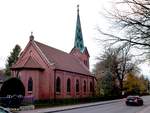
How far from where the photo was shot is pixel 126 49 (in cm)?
1927

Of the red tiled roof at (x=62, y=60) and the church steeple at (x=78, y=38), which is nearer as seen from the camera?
the red tiled roof at (x=62, y=60)

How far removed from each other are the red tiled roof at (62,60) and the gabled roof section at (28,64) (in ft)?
7.61

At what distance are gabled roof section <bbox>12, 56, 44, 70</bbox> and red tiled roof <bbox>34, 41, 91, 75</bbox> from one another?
2.32 meters

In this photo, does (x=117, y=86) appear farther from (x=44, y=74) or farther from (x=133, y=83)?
(x=44, y=74)

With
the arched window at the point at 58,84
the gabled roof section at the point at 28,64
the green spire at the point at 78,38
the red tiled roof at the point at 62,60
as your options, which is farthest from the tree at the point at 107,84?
the gabled roof section at the point at 28,64

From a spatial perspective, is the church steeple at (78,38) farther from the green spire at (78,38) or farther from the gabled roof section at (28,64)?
the gabled roof section at (28,64)

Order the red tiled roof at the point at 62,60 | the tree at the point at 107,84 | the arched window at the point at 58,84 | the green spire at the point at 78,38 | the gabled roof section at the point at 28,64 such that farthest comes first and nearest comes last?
the tree at the point at 107,84 → the green spire at the point at 78,38 → the red tiled roof at the point at 62,60 → the arched window at the point at 58,84 → the gabled roof section at the point at 28,64

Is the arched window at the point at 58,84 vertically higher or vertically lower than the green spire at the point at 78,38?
lower

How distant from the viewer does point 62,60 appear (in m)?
62.4

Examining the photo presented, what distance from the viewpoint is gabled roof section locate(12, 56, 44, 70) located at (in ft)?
171

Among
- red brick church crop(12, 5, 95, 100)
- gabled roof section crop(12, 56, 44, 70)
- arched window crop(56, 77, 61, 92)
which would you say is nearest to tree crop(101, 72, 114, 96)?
red brick church crop(12, 5, 95, 100)

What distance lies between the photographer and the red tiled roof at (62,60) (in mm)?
56228

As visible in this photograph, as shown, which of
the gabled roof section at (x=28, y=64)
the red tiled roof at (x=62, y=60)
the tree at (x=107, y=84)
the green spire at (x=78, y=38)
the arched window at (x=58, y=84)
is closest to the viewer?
the gabled roof section at (x=28, y=64)

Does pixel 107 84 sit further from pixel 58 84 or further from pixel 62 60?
pixel 58 84
